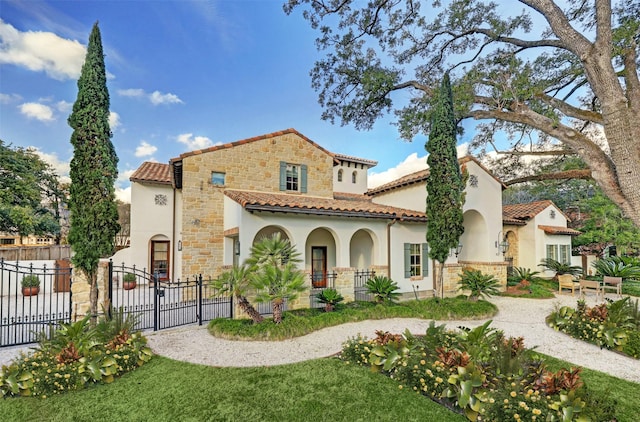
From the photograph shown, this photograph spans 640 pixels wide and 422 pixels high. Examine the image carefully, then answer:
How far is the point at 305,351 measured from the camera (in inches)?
288

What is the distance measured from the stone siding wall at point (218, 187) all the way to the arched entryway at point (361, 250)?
3.26 meters

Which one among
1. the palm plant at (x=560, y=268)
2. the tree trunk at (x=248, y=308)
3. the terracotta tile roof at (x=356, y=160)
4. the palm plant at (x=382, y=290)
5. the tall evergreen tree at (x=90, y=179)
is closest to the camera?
the tall evergreen tree at (x=90, y=179)

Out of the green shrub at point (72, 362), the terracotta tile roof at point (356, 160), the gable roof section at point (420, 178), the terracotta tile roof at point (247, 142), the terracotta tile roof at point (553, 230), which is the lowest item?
the green shrub at point (72, 362)

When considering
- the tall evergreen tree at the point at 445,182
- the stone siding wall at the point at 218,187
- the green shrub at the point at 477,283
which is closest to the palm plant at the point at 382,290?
the tall evergreen tree at the point at 445,182

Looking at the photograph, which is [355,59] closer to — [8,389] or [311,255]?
[311,255]

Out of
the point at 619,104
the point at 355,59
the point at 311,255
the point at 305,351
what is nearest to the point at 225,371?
the point at 305,351

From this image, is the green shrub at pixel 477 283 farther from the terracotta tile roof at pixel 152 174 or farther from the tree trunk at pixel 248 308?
the terracotta tile roof at pixel 152 174

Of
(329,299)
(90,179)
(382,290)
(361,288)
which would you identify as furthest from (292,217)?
(90,179)

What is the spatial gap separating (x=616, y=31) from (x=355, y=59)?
9101 mm

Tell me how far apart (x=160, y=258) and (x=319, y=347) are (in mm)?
13715

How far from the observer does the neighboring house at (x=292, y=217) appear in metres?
12.3

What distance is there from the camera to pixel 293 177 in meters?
15.7

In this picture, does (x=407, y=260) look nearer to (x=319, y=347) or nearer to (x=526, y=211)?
(x=319, y=347)

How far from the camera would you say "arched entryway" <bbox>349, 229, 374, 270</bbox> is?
16184 millimetres
